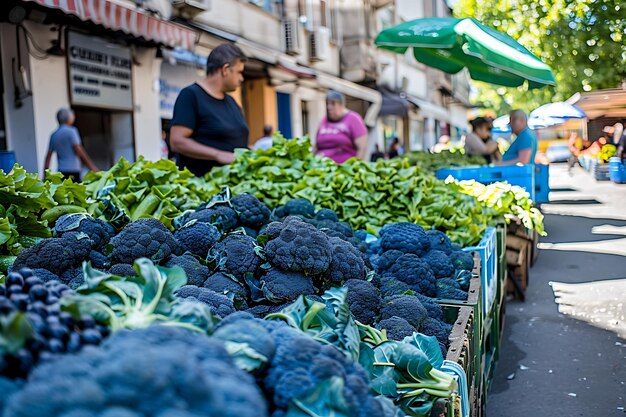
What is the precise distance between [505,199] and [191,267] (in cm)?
418

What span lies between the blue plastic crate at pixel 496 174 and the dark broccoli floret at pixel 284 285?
5.12 m

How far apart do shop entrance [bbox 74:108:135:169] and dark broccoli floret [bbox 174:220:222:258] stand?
7157 mm

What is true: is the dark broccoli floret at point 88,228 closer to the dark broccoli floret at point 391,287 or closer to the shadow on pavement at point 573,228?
the dark broccoli floret at point 391,287

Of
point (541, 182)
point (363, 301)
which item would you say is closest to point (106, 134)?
point (541, 182)

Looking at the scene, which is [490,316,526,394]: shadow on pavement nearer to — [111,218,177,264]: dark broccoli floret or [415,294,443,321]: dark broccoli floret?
[415,294,443,321]: dark broccoli floret

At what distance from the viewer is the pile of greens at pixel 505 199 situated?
5590 millimetres

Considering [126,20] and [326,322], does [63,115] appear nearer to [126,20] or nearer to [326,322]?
[126,20]

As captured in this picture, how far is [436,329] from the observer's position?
2.41m

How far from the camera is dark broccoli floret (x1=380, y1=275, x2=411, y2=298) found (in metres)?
2.69

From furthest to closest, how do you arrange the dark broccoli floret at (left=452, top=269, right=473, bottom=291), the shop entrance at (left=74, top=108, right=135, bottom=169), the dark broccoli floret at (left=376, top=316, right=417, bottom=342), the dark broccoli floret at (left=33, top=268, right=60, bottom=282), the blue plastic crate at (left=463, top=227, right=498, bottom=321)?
the shop entrance at (left=74, top=108, right=135, bottom=169), the blue plastic crate at (left=463, top=227, right=498, bottom=321), the dark broccoli floret at (left=452, top=269, right=473, bottom=291), the dark broccoli floret at (left=376, top=316, right=417, bottom=342), the dark broccoli floret at (left=33, top=268, right=60, bottom=282)

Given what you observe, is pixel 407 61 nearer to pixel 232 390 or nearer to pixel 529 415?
pixel 529 415

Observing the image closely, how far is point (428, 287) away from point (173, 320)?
6.04 feet

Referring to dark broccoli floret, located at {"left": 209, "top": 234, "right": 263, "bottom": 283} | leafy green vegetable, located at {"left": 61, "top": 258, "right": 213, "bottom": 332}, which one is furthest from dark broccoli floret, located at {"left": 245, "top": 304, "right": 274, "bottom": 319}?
leafy green vegetable, located at {"left": 61, "top": 258, "right": 213, "bottom": 332}

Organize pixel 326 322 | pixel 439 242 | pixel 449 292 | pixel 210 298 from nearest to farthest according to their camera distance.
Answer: pixel 326 322 → pixel 210 298 → pixel 449 292 → pixel 439 242
